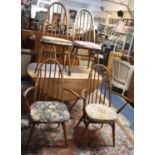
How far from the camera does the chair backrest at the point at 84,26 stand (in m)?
2.38

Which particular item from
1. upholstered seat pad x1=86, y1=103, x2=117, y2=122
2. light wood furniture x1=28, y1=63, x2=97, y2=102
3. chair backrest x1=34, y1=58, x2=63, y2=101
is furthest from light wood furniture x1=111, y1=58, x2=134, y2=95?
chair backrest x1=34, y1=58, x2=63, y2=101

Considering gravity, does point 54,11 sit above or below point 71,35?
above

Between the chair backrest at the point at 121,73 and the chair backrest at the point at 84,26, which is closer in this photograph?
the chair backrest at the point at 84,26

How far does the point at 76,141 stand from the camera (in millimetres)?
1951

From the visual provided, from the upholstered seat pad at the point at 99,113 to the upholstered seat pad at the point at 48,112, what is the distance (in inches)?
8.7

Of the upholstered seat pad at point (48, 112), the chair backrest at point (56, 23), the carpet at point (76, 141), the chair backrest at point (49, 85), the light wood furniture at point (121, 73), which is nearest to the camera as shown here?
the upholstered seat pad at point (48, 112)

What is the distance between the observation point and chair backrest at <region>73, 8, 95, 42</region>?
7.82ft

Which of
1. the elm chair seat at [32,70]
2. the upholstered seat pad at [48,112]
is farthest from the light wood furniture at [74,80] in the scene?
the upholstered seat pad at [48,112]

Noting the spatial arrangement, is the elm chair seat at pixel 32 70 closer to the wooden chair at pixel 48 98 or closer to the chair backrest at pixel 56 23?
the wooden chair at pixel 48 98
